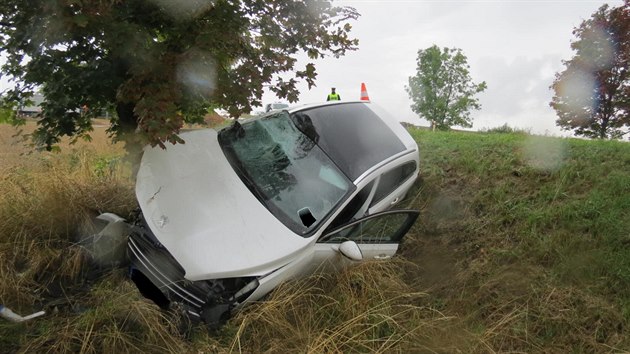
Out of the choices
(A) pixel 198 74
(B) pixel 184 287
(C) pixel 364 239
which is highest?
(A) pixel 198 74

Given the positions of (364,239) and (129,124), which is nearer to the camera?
(364,239)

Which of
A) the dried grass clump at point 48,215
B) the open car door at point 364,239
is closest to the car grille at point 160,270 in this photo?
the dried grass clump at point 48,215

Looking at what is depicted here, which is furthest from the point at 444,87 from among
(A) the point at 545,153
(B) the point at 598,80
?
(A) the point at 545,153

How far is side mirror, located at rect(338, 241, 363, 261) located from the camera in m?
3.40

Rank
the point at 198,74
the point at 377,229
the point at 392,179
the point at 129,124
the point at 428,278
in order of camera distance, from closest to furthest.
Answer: the point at 198,74
the point at 377,229
the point at 428,278
the point at 129,124
the point at 392,179

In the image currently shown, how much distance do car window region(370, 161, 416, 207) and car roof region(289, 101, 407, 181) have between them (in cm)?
19

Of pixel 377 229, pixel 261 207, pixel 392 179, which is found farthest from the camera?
pixel 392 179

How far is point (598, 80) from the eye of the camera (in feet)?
48.6

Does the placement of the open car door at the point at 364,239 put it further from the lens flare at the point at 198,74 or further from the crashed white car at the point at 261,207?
the lens flare at the point at 198,74

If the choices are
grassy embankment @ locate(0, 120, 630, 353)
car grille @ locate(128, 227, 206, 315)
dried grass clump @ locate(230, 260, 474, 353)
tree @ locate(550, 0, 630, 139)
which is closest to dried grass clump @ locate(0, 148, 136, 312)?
grassy embankment @ locate(0, 120, 630, 353)

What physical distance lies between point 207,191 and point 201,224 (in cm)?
41

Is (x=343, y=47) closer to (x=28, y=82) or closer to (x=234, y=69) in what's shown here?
(x=234, y=69)

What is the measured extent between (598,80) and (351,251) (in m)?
15.3

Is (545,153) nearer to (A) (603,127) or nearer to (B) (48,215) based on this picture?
(B) (48,215)
